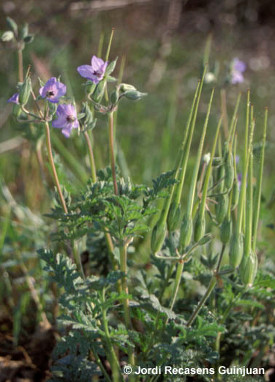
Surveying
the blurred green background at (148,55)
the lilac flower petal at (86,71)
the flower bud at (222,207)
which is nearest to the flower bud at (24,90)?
the lilac flower petal at (86,71)

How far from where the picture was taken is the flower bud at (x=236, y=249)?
1172mm

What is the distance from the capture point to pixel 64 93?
1192mm

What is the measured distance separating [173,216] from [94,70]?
0.44 meters

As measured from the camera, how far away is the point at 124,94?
1244 millimetres

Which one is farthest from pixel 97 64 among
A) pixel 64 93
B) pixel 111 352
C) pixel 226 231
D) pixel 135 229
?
pixel 111 352

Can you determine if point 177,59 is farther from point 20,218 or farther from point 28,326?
point 28,326

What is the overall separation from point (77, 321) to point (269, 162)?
303 centimetres

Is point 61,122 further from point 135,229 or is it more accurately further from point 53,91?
point 135,229

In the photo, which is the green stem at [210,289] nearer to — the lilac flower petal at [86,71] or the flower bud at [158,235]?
the flower bud at [158,235]

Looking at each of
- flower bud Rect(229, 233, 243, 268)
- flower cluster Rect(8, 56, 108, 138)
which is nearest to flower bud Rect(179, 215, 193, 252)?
flower bud Rect(229, 233, 243, 268)

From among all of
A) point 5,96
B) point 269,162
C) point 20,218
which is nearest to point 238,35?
point 269,162

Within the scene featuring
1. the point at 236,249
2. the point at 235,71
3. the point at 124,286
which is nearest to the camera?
the point at 236,249

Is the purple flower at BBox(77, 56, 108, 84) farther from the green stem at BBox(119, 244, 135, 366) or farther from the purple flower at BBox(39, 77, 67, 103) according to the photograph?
the green stem at BBox(119, 244, 135, 366)

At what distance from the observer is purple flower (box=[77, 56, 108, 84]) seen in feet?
4.10
